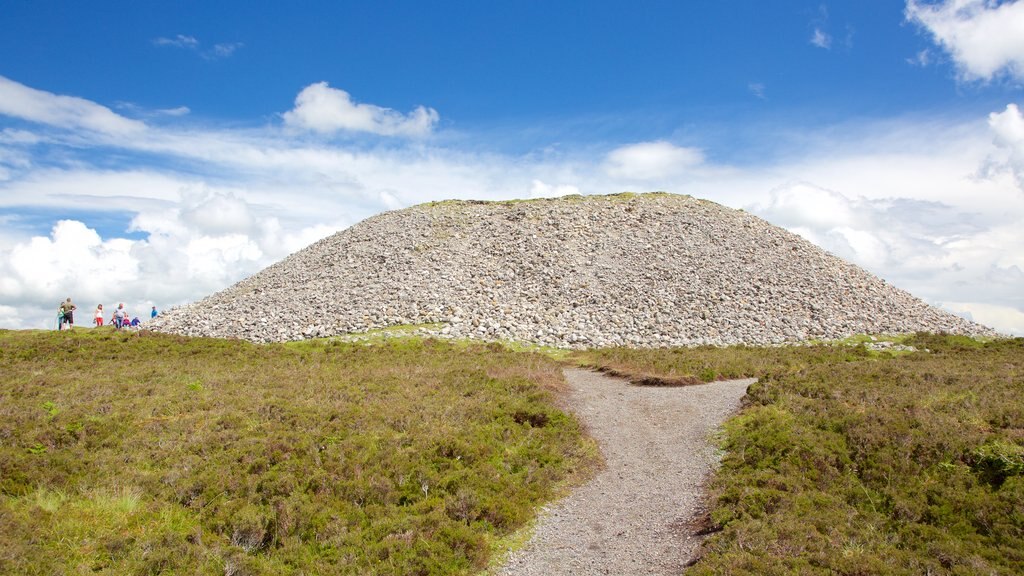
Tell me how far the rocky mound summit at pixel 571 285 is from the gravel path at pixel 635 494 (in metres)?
14.8

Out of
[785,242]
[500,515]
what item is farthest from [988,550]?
[785,242]

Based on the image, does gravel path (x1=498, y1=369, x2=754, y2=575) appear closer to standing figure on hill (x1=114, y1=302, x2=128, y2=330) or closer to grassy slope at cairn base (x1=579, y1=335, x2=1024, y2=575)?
grassy slope at cairn base (x1=579, y1=335, x2=1024, y2=575)

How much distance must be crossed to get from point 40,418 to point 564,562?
15172 millimetres

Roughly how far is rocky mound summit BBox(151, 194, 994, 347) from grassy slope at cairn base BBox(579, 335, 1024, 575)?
59.1 feet

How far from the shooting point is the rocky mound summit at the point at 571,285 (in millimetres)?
38469

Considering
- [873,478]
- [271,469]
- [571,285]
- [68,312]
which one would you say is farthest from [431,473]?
[68,312]

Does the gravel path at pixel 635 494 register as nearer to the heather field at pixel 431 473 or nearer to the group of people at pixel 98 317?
the heather field at pixel 431 473

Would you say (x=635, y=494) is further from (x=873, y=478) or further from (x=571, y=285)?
(x=571, y=285)

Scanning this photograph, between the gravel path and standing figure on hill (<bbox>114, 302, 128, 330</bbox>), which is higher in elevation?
standing figure on hill (<bbox>114, 302, 128, 330</bbox>)

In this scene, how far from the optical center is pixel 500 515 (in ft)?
40.8

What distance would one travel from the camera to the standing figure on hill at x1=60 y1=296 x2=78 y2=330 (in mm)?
42778

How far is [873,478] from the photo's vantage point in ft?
42.7

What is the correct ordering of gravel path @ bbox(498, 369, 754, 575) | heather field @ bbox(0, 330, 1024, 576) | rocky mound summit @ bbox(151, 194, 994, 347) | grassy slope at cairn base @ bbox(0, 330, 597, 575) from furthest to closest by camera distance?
rocky mound summit @ bbox(151, 194, 994, 347), gravel path @ bbox(498, 369, 754, 575), grassy slope at cairn base @ bbox(0, 330, 597, 575), heather field @ bbox(0, 330, 1024, 576)

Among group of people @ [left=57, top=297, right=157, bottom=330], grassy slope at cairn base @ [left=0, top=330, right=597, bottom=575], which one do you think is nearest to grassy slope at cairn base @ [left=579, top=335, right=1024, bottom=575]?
grassy slope at cairn base @ [left=0, top=330, right=597, bottom=575]
